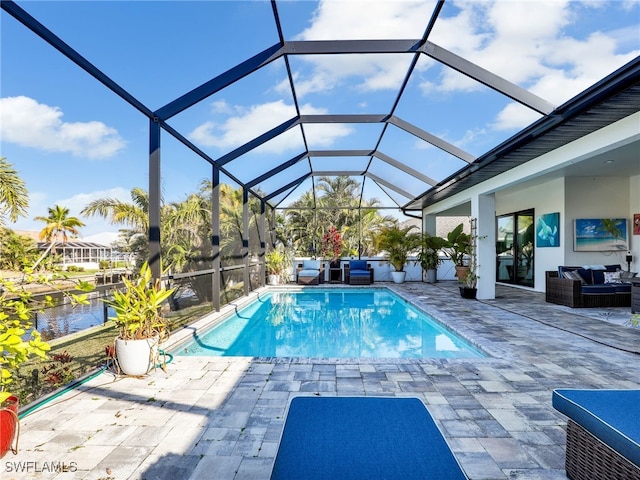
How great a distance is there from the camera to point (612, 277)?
8.02 metres

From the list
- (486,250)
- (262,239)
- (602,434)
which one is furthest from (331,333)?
(262,239)

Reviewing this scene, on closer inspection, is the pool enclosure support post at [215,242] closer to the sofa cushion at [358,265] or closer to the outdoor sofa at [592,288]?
the sofa cushion at [358,265]

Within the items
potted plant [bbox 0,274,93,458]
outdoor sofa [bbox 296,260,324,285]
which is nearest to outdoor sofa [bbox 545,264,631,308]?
outdoor sofa [bbox 296,260,324,285]

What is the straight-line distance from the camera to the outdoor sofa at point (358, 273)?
13148 mm

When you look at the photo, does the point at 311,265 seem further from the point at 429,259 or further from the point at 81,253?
the point at 81,253

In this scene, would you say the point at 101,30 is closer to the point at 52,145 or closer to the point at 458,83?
the point at 52,145

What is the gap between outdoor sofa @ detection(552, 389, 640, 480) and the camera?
175 cm

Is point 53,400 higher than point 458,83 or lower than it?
lower

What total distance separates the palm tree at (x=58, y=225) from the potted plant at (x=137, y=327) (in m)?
0.86

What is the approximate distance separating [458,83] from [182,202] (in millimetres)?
5590

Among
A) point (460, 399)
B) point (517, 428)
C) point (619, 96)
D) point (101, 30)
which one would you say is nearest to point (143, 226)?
point (101, 30)

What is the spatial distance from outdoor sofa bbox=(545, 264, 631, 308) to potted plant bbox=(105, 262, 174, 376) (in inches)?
319

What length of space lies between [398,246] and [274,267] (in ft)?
15.4

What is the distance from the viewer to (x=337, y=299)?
11.0 m
